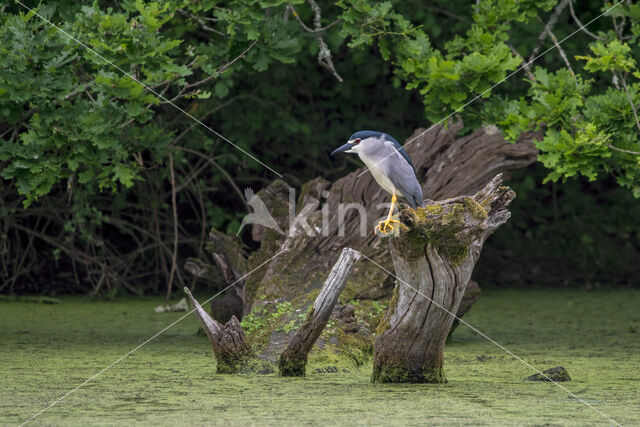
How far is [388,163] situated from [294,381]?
952 mm

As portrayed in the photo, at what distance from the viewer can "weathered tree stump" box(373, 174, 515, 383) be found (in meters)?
3.56

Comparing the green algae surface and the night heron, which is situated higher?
the night heron

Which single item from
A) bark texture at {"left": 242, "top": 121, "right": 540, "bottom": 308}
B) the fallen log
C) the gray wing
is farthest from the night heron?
bark texture at {"left": 242, "top": 121, "right": 540, "bottom": 308}

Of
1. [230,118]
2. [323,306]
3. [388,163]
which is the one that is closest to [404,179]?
[388,163]

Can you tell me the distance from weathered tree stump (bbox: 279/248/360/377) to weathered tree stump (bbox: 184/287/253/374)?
0.24 metres

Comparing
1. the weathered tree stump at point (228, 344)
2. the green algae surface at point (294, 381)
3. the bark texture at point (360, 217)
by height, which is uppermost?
the bark texture at point (360, 217)

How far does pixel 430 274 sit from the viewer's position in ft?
12.1

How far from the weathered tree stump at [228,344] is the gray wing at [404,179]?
3.02 ft

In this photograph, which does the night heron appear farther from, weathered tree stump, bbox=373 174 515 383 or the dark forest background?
the dark forest background

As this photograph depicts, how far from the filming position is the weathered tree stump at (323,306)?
12.8 feet

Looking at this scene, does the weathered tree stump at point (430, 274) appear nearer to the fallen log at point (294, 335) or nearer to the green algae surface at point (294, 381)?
the green algae surface at point (294, 381)

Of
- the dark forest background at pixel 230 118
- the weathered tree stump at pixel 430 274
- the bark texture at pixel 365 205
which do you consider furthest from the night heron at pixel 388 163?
the bark texture at pixel 365 205

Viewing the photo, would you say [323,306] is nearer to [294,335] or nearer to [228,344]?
[294,335]

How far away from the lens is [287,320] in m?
4.66
